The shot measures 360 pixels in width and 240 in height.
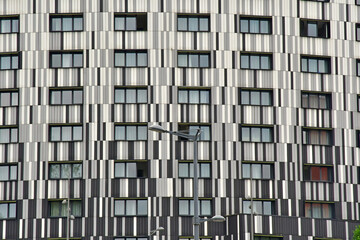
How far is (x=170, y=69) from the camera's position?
83.3 meters

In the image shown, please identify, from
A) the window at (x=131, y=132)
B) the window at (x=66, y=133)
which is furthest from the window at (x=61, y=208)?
the window at (x=131, y=132)

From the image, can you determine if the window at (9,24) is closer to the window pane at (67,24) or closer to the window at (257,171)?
the window pane at (67,24)

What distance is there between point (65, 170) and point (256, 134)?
19.3m

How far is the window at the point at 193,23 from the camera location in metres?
84.6

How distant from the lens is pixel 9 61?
84.9 meters

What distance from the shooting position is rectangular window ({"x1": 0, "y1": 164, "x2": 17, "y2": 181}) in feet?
271

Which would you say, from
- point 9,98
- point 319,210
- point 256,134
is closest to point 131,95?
point 9,98

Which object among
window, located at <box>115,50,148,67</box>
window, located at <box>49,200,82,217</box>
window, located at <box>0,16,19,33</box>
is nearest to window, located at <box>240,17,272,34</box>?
window, located at <box>115,50,148,67</box>

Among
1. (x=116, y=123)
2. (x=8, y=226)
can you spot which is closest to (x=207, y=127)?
(x=116, y=123)

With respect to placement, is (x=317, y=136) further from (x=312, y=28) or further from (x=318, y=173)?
(x=312, y=28)

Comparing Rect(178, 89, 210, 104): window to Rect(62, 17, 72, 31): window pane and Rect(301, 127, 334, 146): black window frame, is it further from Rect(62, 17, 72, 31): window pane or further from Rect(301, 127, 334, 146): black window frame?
Rect(62, 17, 72, 31): window pane

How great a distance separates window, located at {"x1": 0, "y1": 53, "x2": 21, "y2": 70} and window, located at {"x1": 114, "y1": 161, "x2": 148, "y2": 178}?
14614 millimetres

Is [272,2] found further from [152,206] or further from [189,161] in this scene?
[152,206]

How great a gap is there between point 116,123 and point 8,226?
1445 centimetres
